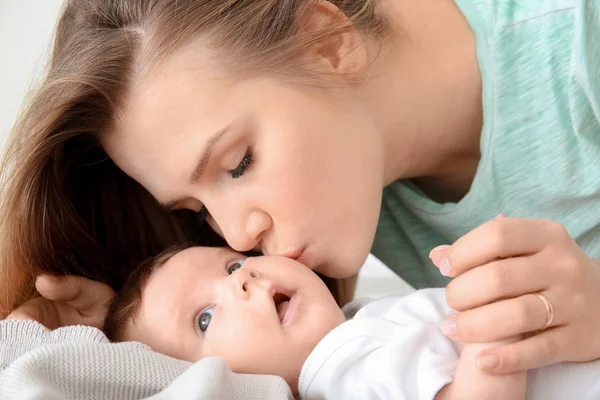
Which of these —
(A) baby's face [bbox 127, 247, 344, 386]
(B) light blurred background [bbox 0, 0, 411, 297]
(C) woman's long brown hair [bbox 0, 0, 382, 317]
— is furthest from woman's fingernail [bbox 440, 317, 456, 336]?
(B) light blurred background [bbox 0, 0, 411, 297]

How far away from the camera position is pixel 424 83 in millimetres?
1078

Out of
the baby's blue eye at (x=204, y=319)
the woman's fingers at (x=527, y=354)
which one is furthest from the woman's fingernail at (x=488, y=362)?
the baby's blue eye at (x=204, y=319)

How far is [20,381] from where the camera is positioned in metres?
0.58

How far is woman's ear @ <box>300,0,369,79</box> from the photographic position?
94 centimetres

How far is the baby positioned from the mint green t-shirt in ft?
1.08

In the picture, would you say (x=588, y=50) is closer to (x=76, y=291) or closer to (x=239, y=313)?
(x=239, y=313)

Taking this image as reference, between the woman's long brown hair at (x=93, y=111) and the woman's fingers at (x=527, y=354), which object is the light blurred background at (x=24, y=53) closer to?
the woman's long brown hair at (x=93, y=111)

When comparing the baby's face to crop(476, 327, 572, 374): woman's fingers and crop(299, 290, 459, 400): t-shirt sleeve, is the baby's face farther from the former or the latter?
crop(476, 327, 572, 374): woman's fingers

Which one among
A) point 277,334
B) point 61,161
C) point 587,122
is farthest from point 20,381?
point 587,122

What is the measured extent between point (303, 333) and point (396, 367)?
141 millimetres

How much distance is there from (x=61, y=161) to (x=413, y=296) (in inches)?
22.2

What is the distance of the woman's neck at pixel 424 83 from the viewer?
1.05m

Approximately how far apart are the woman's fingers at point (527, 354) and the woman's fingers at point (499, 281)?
0.14 ft

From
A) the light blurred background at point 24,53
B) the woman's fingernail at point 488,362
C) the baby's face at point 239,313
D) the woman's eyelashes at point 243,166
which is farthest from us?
the light blurred background at point 24,53
